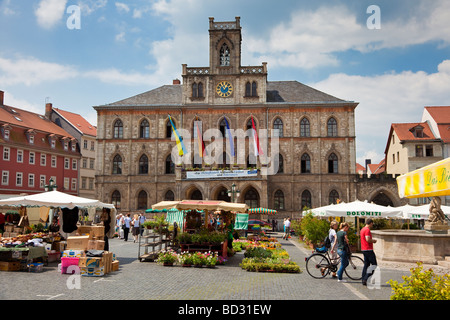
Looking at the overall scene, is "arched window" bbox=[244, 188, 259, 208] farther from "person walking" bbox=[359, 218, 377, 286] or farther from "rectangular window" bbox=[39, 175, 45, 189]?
"person walking" bbox=[359, 218, 377, 286]

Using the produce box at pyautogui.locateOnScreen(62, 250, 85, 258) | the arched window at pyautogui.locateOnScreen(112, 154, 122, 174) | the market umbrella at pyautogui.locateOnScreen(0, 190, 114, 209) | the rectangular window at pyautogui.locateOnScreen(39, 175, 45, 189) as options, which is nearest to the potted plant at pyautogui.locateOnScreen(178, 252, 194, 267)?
the produce box at pyautogui.locateOnScreen(62, 250, 85, 258)

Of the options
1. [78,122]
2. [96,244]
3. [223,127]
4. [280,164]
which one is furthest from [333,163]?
[78,122]

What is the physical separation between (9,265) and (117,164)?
1212 inches

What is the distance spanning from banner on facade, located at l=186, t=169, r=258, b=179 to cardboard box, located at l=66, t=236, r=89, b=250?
83.7 feet

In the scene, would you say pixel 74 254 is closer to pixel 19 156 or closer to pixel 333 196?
pixel 333 196

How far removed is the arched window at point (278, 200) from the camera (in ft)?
133

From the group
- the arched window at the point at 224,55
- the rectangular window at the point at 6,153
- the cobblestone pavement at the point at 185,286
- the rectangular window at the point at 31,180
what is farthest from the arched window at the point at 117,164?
the cobblestone pavement at the point at 185,286

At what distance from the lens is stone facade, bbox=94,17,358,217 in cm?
4034

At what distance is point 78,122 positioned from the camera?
60250 mm

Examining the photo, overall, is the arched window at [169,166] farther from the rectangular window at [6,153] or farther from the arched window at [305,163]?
the rectangular window at [6,153]

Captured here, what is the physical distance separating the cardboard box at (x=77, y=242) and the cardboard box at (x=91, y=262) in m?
1.27

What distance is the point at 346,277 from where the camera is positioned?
1247 centimetres
